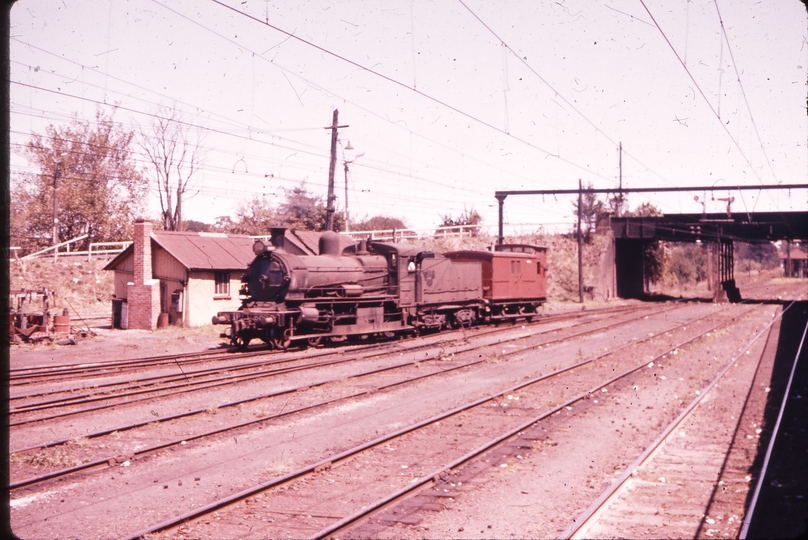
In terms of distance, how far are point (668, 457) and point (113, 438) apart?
25.9ft

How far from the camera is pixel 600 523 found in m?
6.45

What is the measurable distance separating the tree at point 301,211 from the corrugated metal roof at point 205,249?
21328mm

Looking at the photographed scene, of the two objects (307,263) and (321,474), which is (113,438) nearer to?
(321,474)

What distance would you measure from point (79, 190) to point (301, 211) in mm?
17209

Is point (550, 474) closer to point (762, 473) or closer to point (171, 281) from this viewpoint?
point (762, 473)

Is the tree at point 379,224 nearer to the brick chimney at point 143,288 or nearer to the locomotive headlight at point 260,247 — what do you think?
the brick chimney at point 143,288

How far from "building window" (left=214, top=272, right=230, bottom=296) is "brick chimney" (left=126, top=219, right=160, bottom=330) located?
2.42 metres

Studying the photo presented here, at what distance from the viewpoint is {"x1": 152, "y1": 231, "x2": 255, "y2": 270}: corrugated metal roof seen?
1051 inches

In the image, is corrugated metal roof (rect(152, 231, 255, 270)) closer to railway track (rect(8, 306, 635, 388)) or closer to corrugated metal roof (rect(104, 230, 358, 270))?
corrugated metal roof (rect(104, 230, 358, 270))

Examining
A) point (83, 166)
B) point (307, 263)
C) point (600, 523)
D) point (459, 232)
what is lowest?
point (600, 523)

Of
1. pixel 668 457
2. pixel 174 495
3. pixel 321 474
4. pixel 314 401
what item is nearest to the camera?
pixel 174 495

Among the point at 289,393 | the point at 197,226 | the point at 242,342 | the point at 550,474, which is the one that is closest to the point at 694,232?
the point at 242,342

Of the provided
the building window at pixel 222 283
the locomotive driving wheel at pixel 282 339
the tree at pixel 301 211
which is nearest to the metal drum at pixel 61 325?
the building window at pixel 222 283

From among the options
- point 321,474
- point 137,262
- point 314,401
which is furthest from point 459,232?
point 321,474
